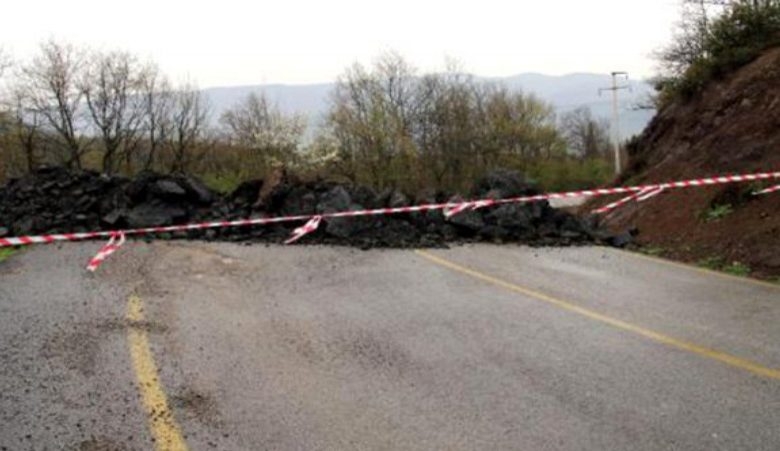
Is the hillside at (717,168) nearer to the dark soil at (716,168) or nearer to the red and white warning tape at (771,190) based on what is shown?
the dark soil at (716,168)

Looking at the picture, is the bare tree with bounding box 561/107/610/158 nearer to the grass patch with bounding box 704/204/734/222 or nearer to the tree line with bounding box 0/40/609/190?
the tree line with bounding box 0/40/609/190

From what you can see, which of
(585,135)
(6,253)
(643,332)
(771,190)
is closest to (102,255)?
(6,253)

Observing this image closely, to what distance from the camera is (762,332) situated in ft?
23.8

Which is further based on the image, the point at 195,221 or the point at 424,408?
the point at 195,221

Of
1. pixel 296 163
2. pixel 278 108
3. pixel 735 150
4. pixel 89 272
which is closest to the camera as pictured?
pixel 89 272

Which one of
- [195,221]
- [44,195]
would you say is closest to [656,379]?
[195,221]

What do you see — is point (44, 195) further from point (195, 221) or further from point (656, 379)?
point (656, 379)

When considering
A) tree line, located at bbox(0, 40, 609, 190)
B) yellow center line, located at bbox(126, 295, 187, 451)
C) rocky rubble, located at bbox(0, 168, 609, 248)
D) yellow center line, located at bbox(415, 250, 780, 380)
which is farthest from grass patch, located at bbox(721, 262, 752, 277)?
tree line, located at bbox(0, 40, 609, 190)

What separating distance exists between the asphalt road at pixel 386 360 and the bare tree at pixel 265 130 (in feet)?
183

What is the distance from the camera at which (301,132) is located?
69562 millimetres

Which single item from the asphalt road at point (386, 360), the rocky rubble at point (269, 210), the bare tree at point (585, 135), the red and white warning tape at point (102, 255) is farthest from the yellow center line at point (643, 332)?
the bare tree at point (585, 135)

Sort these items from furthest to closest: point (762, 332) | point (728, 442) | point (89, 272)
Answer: point (89, 272)
point (762, 332)
point (728, 442)

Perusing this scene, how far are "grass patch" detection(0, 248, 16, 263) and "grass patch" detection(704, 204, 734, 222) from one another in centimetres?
1299

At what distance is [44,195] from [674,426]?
15.4 m
